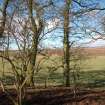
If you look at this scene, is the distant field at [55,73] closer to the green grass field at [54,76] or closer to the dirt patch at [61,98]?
the green grass field at [54,76]

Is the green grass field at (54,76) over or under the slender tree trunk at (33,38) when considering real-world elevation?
under

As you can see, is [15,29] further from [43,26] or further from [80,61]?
[80,61]

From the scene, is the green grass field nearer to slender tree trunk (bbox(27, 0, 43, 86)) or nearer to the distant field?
the distant field

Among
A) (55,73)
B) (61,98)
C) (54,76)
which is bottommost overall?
(61,98)

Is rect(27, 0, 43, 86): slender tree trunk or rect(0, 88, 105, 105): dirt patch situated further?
rect(0, 88, 105, 105): dirt patch

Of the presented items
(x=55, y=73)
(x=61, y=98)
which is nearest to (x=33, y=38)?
(x=61, y=98)

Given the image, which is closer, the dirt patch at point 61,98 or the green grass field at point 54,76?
the dirt patch at point 61,98

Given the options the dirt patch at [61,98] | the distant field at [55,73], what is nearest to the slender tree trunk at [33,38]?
the distant field at [55,73]

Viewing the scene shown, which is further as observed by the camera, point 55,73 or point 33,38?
point 55,73

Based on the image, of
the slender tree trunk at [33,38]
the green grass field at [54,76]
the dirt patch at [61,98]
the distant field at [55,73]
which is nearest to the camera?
the slender tree trunk at [33,38]

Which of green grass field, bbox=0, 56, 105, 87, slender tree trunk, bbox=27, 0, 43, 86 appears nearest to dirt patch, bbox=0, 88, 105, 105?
green grass field, bbox=0, 56, 105, 87

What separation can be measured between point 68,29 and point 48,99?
395cm

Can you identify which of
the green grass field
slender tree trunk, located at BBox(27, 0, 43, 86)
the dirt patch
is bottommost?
the dirt patch

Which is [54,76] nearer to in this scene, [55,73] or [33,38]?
[55,73]
